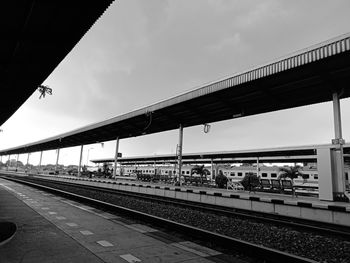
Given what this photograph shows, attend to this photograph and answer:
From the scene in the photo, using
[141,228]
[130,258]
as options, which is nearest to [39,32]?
[130,258]

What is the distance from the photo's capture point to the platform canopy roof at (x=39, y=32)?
4770mm

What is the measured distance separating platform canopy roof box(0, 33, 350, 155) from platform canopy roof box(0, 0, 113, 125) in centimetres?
917

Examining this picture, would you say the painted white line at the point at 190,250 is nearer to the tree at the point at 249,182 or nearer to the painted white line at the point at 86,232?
the painted white line at the point at 86,232

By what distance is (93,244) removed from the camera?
5359 mm

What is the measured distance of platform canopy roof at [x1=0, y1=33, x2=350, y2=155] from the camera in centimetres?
1084

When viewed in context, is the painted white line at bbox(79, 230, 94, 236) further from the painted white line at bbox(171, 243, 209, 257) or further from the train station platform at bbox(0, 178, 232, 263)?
the painted white line at bbox(171, 243, 209, 257)

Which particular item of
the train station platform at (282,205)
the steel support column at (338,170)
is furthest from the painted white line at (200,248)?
the steel support column at (338,170)

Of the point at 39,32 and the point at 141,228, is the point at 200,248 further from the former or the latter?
the point at 39,32

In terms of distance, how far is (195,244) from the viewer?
575cm

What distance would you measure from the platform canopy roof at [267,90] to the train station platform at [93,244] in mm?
9025

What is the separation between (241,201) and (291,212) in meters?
2.61

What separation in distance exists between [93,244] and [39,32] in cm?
448

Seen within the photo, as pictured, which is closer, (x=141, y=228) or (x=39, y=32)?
(x=39, y=32)

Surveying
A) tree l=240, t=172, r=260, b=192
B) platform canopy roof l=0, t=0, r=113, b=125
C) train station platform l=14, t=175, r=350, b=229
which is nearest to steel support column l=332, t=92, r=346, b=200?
train station platform l=14, t=175, r=350, b=229
